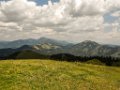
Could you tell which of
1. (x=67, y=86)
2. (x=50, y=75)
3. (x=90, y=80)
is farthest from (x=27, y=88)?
(x=90, y=80)

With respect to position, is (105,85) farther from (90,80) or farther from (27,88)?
(27,88)

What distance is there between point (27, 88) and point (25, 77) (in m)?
4.74

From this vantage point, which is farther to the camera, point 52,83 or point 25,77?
point 25,77

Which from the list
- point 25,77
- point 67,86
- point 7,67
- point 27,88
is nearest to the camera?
point 27,88

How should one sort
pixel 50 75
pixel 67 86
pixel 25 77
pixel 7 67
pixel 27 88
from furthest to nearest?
pixel 7 67 → pixel 50 75 → pixel 25 77 → pixel 67 86 → pixel 27 88

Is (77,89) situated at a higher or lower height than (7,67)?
lower

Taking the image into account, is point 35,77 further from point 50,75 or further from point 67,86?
point 67,86

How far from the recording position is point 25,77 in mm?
30812

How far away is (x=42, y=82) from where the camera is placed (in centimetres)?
2905

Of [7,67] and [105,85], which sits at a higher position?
[7,67]

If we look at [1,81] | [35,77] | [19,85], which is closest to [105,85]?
[35,77]

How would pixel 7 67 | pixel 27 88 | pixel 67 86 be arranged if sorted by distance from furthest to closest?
pixel 7 67 → pixel 67 86 → pixel 27 88

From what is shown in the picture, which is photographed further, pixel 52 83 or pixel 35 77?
pixel 35 77

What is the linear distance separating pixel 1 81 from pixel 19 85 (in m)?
3.04
